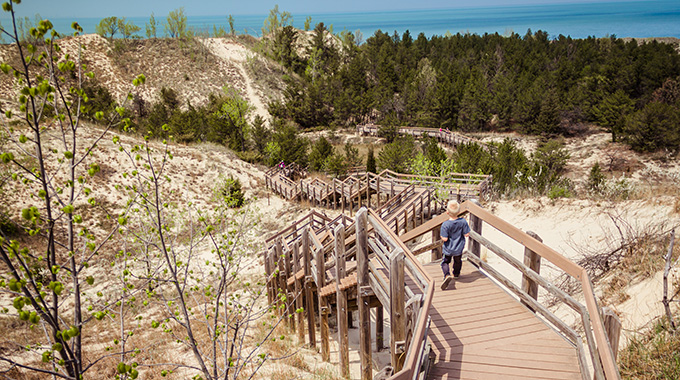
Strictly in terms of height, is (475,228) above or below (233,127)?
above

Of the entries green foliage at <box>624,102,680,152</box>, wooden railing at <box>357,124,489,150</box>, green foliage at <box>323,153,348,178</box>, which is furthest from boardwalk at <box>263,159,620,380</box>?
wooden railing at <box>357,124,489,150</box>

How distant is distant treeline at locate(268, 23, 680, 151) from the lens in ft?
124

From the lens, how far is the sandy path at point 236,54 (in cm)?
6041

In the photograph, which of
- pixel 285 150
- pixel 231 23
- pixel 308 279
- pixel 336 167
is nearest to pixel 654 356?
pixel 308 279

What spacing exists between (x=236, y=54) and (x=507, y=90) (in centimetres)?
4650

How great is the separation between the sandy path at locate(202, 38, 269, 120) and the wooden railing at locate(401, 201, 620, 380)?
54.9 metres

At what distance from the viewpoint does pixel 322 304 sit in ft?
28.2

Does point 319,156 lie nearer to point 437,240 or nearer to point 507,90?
point 437,240

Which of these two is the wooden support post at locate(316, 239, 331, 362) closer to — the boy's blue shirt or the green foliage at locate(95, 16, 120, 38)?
the boy's blue shirt

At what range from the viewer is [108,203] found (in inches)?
858

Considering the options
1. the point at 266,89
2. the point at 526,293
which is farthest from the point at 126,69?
the point at 526,293

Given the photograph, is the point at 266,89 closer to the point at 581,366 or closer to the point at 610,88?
the point at 610,88

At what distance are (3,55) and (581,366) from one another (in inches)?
2638

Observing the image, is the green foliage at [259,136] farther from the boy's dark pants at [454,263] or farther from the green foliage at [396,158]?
the boy's dark pants at [454,263]
